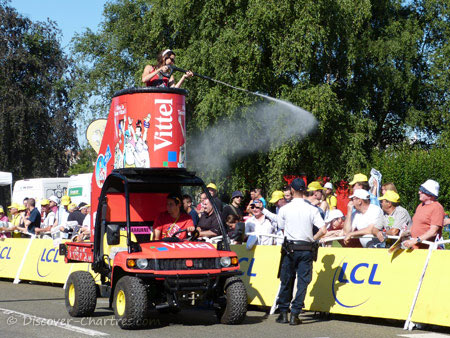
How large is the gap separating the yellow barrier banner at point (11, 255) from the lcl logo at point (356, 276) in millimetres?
9305

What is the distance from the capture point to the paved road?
9.11 metres

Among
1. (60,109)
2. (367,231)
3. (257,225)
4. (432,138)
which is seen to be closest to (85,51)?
(60,109)

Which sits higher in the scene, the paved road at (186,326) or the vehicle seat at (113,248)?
the vehicle seat at (113,248)

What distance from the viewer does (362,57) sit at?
3381 cm

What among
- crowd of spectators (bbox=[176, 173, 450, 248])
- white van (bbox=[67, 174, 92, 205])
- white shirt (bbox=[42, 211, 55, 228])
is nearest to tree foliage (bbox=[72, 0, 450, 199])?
white van (bbox=[67, 174, 92, 205])

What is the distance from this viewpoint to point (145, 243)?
10.1 m

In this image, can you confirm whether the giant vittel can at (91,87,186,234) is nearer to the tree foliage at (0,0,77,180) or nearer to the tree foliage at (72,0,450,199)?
the tree foliage at (72,0,450,199)

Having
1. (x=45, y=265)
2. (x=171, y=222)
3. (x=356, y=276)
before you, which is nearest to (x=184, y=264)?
(x=171, y=222)

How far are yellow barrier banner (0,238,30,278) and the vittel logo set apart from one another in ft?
26.3

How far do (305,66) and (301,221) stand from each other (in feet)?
65.7

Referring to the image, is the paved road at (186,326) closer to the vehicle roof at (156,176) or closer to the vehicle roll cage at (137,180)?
the vehicle roll cage at (137,180)

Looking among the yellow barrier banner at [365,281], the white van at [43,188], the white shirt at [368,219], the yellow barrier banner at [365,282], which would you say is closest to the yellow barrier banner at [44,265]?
the yellow barrier banner at [365,282]

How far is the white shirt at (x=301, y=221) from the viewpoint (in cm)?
1014

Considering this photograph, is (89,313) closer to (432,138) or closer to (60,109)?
(432,138)
